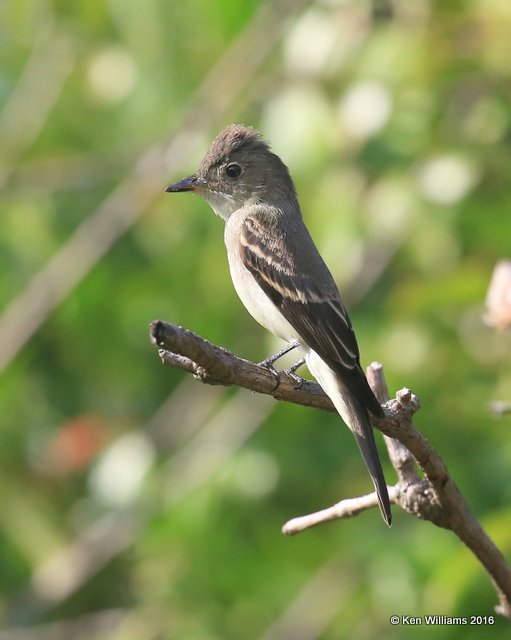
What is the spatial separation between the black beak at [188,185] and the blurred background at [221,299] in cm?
48

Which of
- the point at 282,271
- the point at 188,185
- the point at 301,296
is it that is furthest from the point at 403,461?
the point at 188,185

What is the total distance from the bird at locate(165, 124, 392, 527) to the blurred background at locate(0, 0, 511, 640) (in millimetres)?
242

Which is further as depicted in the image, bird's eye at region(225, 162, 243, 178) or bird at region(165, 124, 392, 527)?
bird's eye at region(225, 162, 243, 178)

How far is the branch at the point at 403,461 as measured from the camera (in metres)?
2.92

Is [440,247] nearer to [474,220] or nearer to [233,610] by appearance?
[474,220]

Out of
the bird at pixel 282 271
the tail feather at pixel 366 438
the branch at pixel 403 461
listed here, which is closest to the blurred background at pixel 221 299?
the bird at pixel 282 271

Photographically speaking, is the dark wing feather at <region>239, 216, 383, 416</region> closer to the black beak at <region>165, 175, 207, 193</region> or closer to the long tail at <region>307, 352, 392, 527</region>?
the long tail at <region>307, 352, 392, 527</region>

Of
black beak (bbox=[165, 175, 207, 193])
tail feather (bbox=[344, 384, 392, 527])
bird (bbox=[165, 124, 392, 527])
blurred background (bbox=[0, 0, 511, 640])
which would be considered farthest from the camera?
blurred background (bbox=[0, 0, 511, 640])

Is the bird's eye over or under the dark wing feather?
over

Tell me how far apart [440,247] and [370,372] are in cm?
206

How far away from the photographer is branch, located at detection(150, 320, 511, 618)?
2922 mm

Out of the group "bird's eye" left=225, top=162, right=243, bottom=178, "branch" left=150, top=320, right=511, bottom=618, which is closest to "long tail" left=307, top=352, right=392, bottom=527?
"branch" left=150, top=320, right=511, bottom=618

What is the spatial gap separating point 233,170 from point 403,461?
2.26 metres

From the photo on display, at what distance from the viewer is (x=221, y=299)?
6.11m
